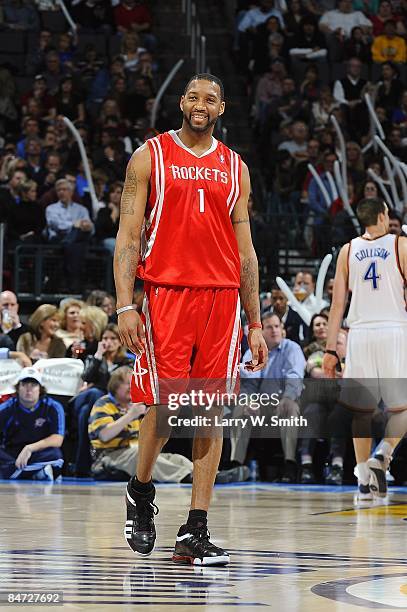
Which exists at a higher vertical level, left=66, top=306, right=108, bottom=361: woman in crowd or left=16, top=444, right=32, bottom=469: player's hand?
left=66, top=306, right=108, bottom=361: woman in crowd

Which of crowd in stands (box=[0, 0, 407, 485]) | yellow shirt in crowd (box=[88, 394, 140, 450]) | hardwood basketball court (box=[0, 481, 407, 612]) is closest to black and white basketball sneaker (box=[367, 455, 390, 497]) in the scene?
hardwood basketball court (box=[0, 481, 407, 612])

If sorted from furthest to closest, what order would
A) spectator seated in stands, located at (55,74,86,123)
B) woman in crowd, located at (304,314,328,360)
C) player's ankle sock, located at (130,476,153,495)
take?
1. spectator seated in stands, located at (55,74,86,123)
2. woman in crowd, located at (304,314,328,360)
3. player's ankle sock, located at (130,476,153,495)

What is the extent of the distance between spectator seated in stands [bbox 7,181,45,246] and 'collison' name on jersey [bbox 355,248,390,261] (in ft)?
21.9

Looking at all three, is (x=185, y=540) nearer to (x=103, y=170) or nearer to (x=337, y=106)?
(x=103, y=170)

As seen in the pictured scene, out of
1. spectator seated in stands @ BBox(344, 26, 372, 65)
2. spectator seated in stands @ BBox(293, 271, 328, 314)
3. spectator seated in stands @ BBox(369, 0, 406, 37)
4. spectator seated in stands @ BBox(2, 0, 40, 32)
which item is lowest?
spectator seated in stands @ BBox(293, 271, 328, 314)

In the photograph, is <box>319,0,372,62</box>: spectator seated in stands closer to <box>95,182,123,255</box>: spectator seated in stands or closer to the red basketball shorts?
<box>95,182,123,255</box>: spectator seated in stands

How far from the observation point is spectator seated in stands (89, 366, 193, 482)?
444 inches

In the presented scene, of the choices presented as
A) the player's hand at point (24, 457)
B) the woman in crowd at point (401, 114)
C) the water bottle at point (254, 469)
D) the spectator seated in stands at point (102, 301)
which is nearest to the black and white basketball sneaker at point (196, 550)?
the player's hand at point (24, 457)

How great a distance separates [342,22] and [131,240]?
1622 centimetres

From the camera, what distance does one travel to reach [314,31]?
68.2 feet

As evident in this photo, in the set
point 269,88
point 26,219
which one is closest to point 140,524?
point 26,219

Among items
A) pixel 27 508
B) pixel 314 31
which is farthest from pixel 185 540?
pixel 314 31

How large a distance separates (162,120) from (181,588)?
14171mm

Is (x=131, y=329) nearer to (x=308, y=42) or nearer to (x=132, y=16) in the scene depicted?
(x=308, y=42)
